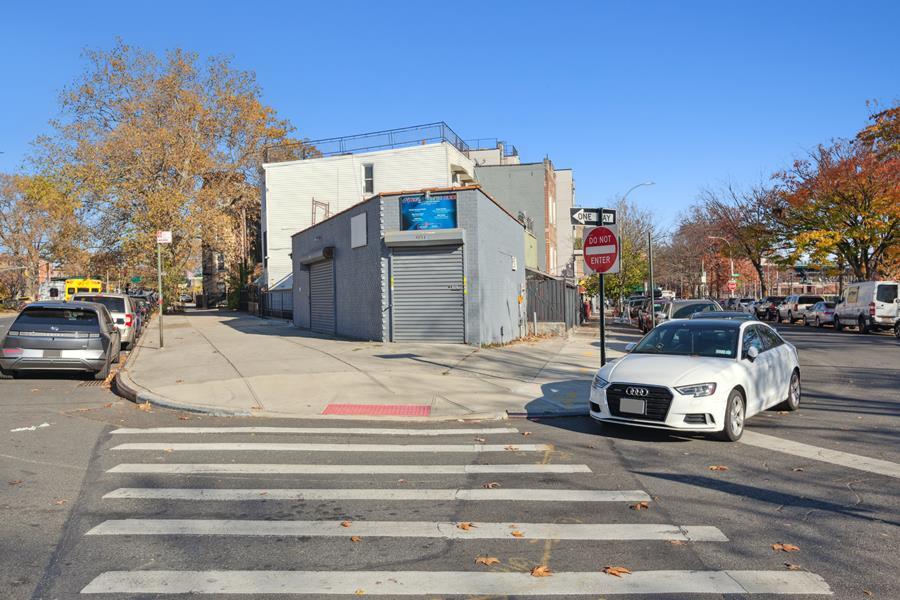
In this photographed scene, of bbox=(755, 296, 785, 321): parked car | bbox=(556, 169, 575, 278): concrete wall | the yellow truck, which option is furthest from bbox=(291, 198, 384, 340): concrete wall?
bbox=(556, 169, 575, 278): concrete wall

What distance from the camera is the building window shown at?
3722 centimetres

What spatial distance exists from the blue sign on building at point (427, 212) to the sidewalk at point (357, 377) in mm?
3336

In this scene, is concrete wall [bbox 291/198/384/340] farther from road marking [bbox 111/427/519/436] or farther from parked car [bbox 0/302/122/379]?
road marking [bbox 111/427/519/436]

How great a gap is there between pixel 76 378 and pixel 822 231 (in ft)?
120

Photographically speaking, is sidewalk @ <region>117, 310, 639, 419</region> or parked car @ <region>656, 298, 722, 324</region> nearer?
sidewalk @ <region>117, 310, 639, 419</region>

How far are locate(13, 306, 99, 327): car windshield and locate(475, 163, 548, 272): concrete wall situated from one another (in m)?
32.5

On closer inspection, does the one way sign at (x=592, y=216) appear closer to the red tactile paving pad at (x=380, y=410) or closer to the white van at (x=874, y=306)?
the red tactile paving pad at (x=380, y=410)

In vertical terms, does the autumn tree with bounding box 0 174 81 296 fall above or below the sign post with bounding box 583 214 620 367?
above

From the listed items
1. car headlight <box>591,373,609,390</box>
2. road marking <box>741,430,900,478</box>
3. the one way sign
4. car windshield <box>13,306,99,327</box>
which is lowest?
road marking <box>741,430,900,478</box>

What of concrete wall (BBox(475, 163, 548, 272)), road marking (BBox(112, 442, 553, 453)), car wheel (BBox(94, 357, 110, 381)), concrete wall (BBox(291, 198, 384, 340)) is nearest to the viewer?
road marking (BBox(112, 442, 553, 453))

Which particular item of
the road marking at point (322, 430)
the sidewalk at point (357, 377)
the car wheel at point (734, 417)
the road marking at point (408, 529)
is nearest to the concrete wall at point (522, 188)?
the sidewalk at point (357, 377)

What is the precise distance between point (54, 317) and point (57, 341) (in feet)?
2.05

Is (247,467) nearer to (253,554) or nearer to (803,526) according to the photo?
(253,554)

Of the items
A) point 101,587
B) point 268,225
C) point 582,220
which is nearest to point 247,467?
point 101,587
